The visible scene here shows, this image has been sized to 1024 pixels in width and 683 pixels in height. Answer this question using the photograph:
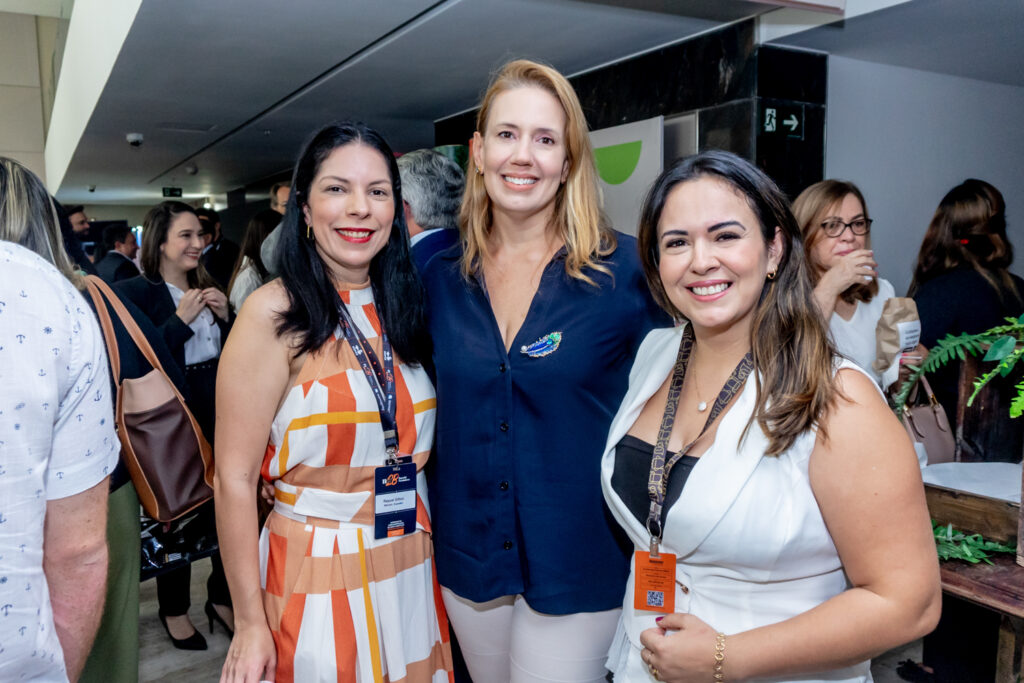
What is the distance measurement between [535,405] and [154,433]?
3.12ft

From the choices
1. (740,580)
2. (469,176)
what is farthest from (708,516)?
(469,176)

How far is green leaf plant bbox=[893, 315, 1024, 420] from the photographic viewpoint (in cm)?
145

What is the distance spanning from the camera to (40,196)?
4.61 ft

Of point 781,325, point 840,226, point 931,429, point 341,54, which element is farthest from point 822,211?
point 341,54

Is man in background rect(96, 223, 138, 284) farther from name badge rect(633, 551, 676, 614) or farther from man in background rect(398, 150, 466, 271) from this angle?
name badge rect(633, 551, 676, 614)

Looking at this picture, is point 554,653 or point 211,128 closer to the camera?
point 554,653

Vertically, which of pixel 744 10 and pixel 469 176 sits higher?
pixel 744 10

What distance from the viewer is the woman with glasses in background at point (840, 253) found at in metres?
2.83

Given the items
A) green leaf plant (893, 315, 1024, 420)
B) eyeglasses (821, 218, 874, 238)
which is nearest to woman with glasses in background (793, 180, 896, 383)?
eyeglasses (821, 218, 874, 238)

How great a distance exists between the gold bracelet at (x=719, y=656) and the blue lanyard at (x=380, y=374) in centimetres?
74

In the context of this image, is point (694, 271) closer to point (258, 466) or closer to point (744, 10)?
point (258, 466)

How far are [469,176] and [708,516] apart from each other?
107 cm

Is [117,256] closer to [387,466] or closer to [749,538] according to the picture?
[387,466]

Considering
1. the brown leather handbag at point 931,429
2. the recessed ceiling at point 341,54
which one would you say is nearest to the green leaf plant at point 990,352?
the brown leather handbag at point 931,429
